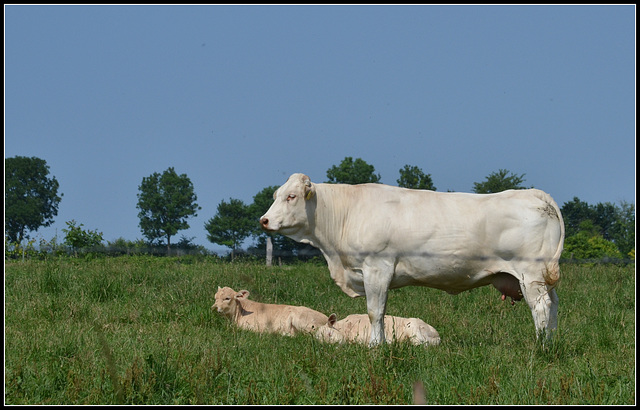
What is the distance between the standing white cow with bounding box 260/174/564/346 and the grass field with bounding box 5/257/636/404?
0.71 metres

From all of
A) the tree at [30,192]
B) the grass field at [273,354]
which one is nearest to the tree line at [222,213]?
the tree at [30,192]

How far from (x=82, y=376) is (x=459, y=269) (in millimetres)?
4358

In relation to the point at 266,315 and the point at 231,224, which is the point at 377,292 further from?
the point at 231,224

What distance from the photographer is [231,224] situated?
4753 centimetres

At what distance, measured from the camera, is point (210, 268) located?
14.5 m

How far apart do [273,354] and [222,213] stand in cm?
4283

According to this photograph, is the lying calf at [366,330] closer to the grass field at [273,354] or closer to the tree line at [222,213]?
the grass field at [273,354]

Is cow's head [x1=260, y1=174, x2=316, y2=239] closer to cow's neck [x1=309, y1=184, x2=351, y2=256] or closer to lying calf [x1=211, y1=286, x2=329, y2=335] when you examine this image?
cow's neck [x1=309, y1=184, x2=351, y2=256]

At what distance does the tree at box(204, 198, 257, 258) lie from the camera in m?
46.0

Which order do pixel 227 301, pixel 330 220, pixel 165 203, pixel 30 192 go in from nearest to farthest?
pixel 330 220, pixel 227 301, pixel 165 203, pixel 30 192

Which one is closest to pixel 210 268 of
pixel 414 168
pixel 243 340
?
pixel 243 340

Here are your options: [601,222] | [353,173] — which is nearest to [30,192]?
[353,173]

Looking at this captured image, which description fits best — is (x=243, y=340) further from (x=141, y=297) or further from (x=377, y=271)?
(x=141, y=297)

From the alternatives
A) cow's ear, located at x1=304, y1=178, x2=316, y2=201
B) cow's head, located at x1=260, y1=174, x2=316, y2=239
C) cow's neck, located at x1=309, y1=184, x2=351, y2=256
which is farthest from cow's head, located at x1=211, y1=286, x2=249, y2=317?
cow's ear, located at x1=304, y1=178, x2=316, y2=201
